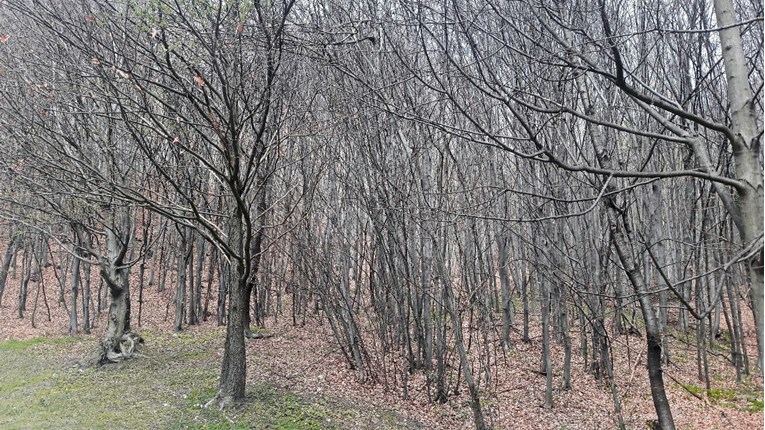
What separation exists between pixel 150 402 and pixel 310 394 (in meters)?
2.21

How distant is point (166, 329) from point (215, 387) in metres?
7.45

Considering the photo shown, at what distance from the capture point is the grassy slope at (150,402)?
604 centimetres

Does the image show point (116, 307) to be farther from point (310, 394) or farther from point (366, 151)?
point (366, 151)

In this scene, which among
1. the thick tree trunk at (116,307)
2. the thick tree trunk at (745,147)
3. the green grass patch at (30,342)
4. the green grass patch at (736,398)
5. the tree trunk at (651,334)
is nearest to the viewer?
the thick tree trunk at (745,147)

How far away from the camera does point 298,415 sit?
6.39 metres

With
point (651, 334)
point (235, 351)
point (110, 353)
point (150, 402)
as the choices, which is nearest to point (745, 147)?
point (651, 334)

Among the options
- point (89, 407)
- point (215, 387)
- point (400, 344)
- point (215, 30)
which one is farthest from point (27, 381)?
point (215, 30)

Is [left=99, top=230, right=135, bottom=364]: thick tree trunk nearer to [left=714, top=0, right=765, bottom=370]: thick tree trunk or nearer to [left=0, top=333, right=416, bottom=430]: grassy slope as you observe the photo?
[left=0, top=333, right=416, bottom=430]: grassy slope

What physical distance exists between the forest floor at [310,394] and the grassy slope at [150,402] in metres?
0.02

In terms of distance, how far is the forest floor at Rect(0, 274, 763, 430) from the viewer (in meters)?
6.32

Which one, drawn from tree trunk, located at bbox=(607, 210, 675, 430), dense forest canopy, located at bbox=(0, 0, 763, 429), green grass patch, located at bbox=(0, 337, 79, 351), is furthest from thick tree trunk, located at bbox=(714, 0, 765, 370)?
green grass patch, located at bbox=(0, 337, 79, 351)

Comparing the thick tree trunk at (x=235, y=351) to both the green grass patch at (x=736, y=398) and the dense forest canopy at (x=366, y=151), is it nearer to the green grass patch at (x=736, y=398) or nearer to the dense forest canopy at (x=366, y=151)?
the dense forest canopy at (x=366, y=151)

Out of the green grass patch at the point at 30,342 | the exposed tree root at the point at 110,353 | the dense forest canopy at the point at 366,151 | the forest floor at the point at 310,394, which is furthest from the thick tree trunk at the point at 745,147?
the green grass patch at the point at 30,342

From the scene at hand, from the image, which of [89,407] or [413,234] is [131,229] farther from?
[413,234]
